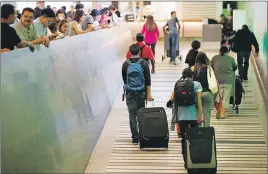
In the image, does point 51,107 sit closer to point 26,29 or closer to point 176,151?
point 26,29

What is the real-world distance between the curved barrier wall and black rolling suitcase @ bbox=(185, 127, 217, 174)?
148cm

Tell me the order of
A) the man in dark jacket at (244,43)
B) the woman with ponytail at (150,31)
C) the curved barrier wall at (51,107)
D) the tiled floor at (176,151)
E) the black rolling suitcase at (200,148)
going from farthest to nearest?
1. the woman with ponytail at (150,31)
2. the man in dark jacket at (244,43)
3. the tiled floor at (176,151)
4. the black rolling suitcase at (200,148)
5. the curved barrier wall at (51,107)

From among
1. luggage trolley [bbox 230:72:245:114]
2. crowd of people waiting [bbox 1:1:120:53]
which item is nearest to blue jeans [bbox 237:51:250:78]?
luggage trolley [bbox 230:72:245:114]

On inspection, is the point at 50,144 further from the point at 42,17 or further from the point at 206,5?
the point at 206,5

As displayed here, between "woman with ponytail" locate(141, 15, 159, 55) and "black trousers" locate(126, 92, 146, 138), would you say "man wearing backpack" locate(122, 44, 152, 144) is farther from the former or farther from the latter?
"woman with ponytail" locate(141, 15, 159, 55)

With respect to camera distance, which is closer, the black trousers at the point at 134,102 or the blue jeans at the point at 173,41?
the black trousers at the point at 134,102

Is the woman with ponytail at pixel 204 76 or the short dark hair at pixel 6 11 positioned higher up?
the short dark hair at pixel 6 11

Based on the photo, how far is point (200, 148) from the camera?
23.4 ft

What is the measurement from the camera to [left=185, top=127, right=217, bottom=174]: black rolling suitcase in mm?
7129

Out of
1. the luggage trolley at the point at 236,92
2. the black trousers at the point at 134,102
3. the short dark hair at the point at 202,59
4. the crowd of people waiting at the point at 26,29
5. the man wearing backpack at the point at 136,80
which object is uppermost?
the crowd of people waiting at the point at 26,29

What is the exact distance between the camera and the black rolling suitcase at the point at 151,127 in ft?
27.3

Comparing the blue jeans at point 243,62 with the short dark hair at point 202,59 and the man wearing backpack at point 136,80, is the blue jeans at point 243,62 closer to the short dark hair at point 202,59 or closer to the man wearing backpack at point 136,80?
the short dark hair at point 202,59

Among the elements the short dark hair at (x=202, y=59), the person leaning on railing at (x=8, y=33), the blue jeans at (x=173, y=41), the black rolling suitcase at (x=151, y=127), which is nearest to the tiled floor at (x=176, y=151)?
the black rolling suitcase at (x=151, y=127)

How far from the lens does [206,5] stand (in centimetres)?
3192
